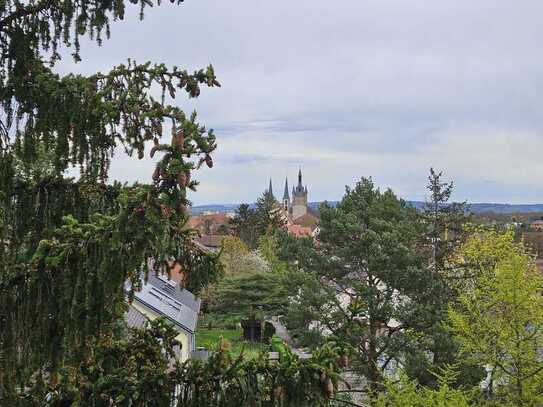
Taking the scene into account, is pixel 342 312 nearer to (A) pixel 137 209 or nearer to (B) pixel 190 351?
(B) pixel 190 351

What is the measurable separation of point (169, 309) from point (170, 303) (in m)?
1.09

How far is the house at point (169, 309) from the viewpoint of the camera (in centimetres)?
1756

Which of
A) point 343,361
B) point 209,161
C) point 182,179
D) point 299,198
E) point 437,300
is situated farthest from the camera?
point 299,198

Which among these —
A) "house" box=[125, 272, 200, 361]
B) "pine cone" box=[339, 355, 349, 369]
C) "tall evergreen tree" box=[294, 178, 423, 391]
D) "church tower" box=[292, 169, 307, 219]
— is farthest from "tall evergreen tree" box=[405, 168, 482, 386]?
"church tower" box=[292, 169, 307, 219]

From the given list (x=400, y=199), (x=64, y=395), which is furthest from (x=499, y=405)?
(x=64, y=395)

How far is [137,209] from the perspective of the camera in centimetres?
287

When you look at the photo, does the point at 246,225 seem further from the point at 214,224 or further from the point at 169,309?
the point at 169,309

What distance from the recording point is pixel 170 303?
2062 centimetres

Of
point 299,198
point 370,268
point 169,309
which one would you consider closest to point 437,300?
point 370,268

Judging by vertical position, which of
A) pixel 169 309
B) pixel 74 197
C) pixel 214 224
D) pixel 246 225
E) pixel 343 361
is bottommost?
pixel 169 309

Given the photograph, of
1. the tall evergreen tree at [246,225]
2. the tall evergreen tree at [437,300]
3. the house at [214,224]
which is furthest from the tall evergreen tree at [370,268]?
the tall evergreen tree at [246,225]

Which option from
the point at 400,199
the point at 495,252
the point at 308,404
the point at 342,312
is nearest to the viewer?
the point at 308,404

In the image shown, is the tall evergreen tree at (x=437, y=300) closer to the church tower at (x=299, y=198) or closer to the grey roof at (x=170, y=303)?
the grey roof at (x=170, y=303)

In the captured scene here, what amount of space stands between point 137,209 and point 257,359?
1.42 meters
